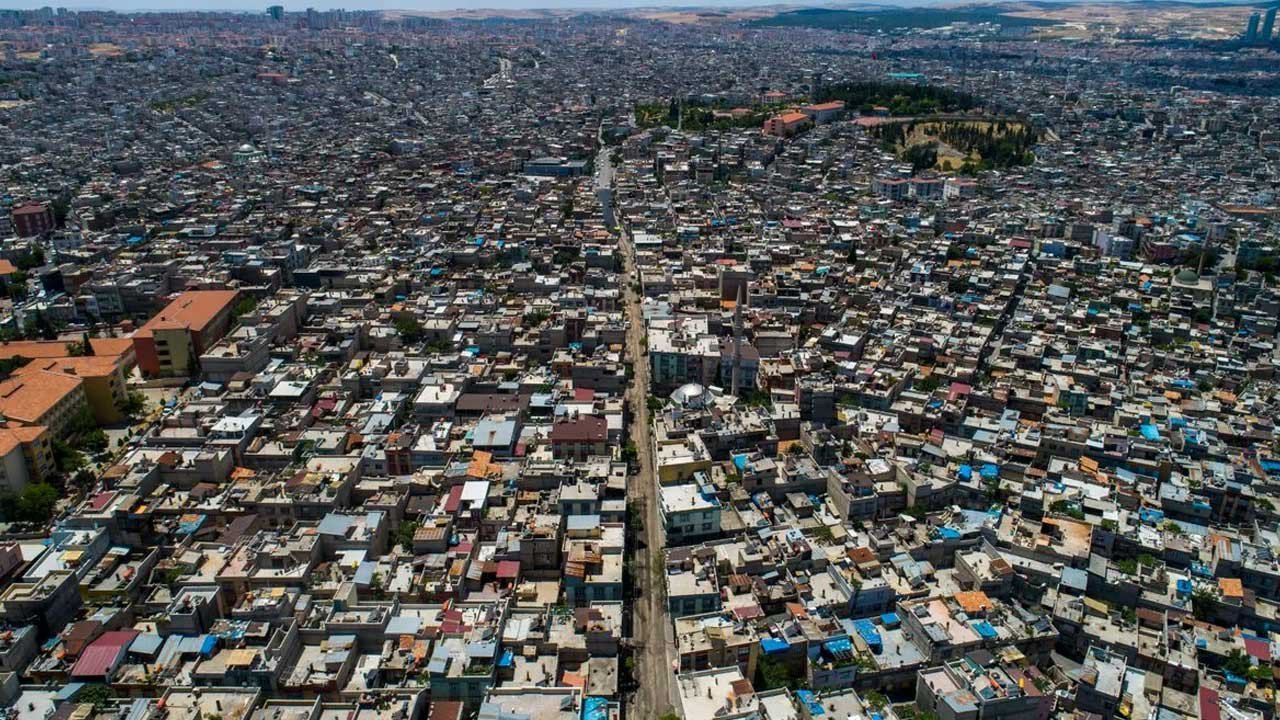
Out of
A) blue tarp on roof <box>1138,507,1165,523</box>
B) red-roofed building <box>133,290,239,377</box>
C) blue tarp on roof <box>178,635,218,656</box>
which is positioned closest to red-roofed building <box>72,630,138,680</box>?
blue tarp on roof <box>178,635,218,656</box>

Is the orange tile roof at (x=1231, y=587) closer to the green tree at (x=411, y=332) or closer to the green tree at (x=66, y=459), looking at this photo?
the green tree at (x=411, y=332)

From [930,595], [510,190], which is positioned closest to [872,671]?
[930,595]

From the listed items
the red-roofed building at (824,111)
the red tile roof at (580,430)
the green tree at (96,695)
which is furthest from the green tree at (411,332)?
the red-roofed building at (824,111)

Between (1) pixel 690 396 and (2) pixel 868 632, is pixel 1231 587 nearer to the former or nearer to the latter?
(2) pixel 868 632

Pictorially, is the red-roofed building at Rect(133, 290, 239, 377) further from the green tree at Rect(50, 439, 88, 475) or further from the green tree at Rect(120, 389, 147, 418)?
the green tree at Rect(50, 439, 88, 475)

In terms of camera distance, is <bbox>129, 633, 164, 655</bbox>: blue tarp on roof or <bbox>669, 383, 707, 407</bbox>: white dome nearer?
<bbox>129, 633, 164, 655</bbox>: blue tarp on roof

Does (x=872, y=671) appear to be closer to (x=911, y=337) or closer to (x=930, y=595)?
(x=930, y=595)
